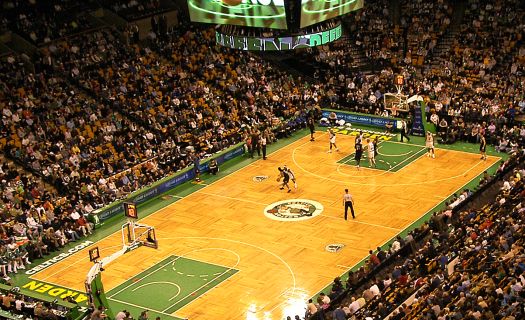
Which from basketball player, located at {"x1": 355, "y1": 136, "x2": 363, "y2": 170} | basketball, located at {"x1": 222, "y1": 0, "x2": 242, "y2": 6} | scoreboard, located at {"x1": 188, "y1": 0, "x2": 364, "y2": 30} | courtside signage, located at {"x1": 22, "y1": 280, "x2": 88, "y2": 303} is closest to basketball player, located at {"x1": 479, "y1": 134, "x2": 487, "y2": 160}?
basketball player, located at {"x1": 355, "y1": 136, "x2": 363, "y2": 170}

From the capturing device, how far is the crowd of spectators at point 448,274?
30.1m

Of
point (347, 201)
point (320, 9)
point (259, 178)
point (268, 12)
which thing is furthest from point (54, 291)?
point (320, 9)

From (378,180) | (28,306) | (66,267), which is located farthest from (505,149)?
(28,306)

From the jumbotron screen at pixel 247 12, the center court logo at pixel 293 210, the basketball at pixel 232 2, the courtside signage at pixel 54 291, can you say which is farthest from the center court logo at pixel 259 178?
the courtside signage at pixel 54 291

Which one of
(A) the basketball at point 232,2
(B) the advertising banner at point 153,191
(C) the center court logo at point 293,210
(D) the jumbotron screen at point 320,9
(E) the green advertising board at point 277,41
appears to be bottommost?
(C) the center court logo at point 293,210

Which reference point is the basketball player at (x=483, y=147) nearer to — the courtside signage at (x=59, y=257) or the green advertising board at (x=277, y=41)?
the green advertising board at (x=277, y=41)

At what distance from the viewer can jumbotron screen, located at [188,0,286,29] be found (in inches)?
1646

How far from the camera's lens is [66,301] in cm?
3478

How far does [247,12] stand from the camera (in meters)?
42.1

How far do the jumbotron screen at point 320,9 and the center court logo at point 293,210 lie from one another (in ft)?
25.5

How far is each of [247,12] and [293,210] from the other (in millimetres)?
8680

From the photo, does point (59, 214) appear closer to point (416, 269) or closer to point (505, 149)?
point (416, 269)

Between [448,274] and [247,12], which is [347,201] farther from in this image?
[247,12]

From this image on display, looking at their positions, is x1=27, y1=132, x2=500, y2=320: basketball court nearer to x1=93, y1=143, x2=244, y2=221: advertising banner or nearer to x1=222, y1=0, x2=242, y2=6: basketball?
x1=93, y1=143, x2=244, y2=221: advertising banner
